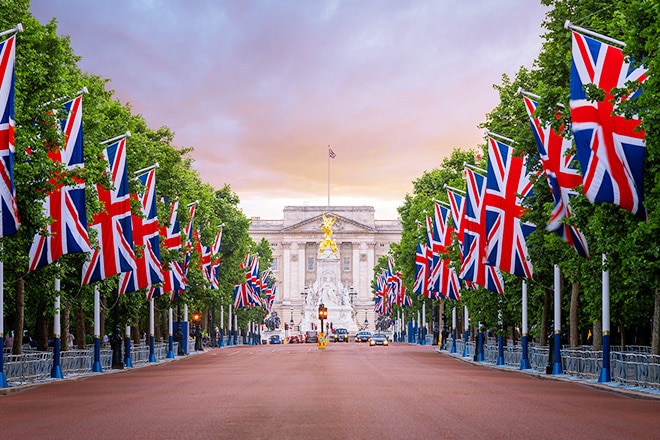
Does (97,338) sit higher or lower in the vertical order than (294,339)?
higher

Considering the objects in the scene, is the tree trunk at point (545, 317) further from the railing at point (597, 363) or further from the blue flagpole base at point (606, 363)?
the blue flagpole base at point (606, 363)

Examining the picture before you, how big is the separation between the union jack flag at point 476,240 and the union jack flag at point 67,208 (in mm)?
16473

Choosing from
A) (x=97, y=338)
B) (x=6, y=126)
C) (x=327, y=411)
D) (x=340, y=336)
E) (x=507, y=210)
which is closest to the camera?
(x=327, y=411)

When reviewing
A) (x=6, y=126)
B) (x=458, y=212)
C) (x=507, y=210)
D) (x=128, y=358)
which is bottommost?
(x=128, y=358)

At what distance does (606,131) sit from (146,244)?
985 inches

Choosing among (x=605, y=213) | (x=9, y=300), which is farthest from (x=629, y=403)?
(x=9, y=300)

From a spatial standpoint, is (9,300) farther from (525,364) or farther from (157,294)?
(525,364)

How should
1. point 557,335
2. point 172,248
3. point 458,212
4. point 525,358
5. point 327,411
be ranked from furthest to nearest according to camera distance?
point 172,248, point 458,212, point 525,358, point 557,335, point 327,411

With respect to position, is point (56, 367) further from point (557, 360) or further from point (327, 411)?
point (327, 411)

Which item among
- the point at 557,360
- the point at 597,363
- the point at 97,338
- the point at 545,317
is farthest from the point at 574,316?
the point at 97,338

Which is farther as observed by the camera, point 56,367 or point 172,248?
point 172,248

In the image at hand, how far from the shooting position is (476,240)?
47.9m

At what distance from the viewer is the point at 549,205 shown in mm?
35625

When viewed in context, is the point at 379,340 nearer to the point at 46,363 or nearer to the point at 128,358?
the point at 128,358
